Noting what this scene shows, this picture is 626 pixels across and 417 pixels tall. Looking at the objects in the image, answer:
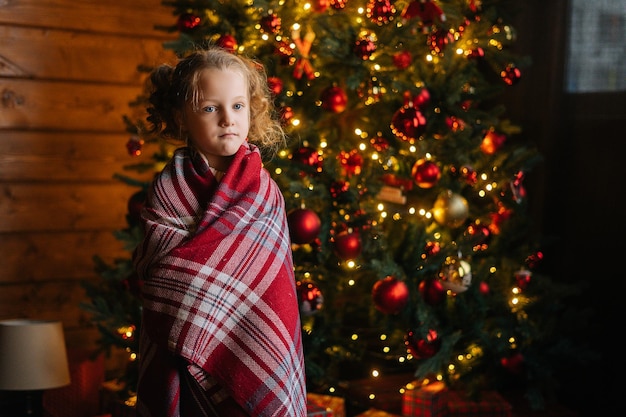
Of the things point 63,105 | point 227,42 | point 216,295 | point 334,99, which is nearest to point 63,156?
point 63,105

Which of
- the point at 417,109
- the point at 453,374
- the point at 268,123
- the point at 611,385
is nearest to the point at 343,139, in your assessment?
the point at 417,109

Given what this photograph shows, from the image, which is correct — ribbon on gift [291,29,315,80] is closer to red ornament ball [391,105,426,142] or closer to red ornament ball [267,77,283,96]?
red ornament ball [267,77,283,96]

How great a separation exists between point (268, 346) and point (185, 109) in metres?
0.46

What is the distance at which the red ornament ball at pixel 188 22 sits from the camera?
263 cm

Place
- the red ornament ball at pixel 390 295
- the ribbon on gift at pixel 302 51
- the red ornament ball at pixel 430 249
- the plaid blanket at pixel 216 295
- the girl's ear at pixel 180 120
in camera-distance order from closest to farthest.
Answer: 1. the plaid blanket at pixel 216 295
2. the girl's ear at pixel 180 120
3. the red ornament ball at pixel 390 295
4. the ribbon on gift at pixel 302 51
5. the red ornament ball at pixel 430 249

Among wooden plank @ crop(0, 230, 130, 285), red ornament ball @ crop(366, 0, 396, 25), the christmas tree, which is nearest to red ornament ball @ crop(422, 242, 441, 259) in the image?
the christmas tree

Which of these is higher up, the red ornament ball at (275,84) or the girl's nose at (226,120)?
the red ornament ball at (275,84)

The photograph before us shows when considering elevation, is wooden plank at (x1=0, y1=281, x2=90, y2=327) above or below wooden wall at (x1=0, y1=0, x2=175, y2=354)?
below

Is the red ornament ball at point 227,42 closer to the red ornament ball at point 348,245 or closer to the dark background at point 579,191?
the red ornament ball at point 348,245

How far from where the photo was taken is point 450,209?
2.64m

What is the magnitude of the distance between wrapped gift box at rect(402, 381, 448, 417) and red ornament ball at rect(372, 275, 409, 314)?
322mm

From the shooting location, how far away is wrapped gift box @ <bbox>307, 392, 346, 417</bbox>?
2.61m

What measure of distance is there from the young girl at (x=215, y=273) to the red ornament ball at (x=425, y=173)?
1072 millimetres

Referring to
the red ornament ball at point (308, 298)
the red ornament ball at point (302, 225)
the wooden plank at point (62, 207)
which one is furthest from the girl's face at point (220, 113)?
the wooden plank at point (62, 207)
